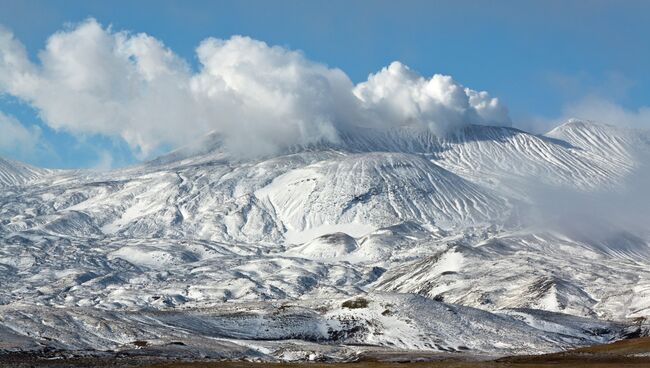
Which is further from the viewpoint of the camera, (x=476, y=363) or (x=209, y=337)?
(x=209, y=337)

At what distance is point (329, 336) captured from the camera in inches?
7815

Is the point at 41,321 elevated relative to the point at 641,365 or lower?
elevated

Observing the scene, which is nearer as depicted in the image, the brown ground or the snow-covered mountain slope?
the brown ground

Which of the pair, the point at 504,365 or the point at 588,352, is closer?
the point at 504,365

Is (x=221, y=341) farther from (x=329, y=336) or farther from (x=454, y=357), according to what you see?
(x=454, y=357)

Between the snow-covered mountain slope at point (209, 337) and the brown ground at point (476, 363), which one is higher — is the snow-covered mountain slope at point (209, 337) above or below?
above

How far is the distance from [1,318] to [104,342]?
71.7 feet

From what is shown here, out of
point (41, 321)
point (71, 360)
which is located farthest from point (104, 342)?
point (71, 360)

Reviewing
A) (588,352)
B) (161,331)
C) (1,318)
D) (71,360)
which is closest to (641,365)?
(588,352)

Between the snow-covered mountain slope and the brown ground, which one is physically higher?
the snow-covered mountain slope

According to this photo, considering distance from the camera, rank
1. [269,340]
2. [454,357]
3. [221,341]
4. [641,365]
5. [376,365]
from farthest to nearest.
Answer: [269,340] → [221,341] → [454,357] → [376,365] → [641,365]

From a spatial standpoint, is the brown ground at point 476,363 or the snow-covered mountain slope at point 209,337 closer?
the brown ground at point 476,363

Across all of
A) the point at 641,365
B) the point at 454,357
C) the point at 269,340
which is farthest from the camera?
the point at 269,340

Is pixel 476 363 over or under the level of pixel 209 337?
under
